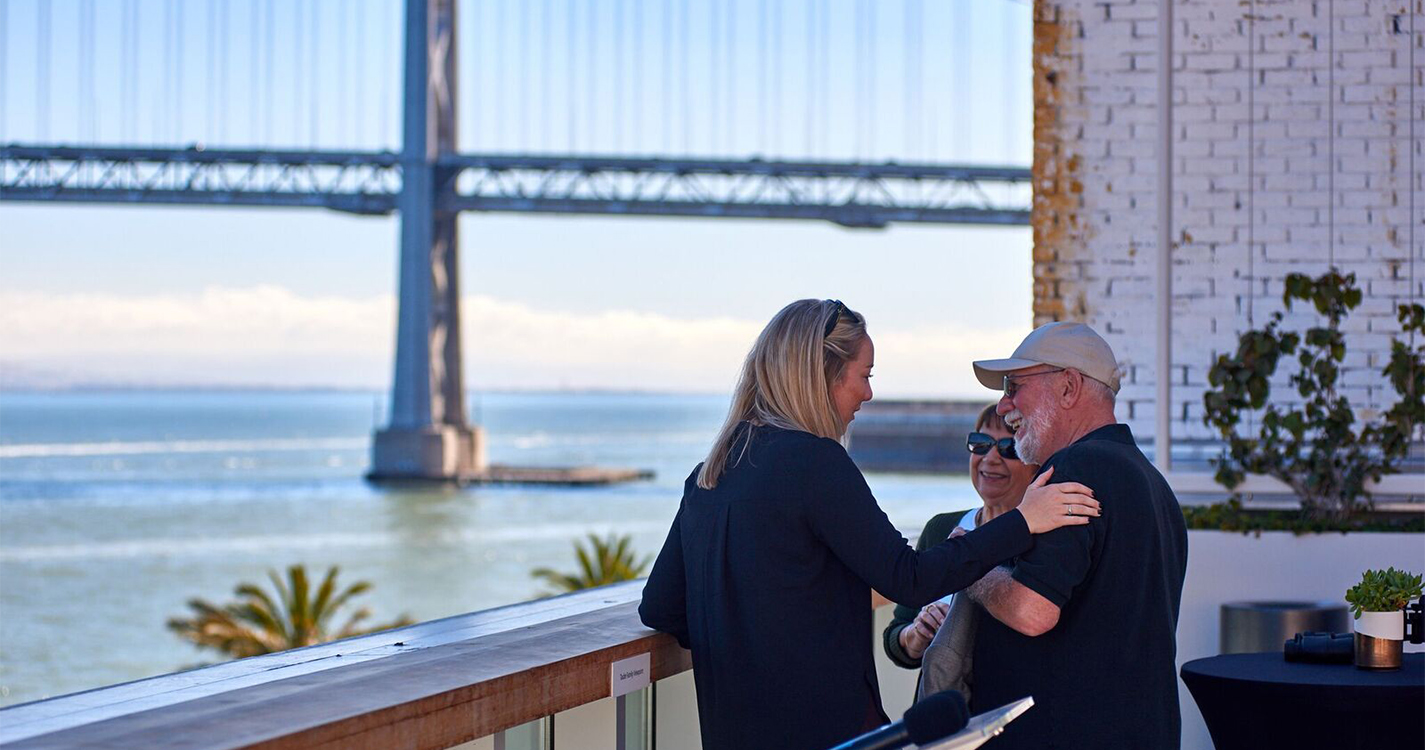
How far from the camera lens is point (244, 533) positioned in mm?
54375

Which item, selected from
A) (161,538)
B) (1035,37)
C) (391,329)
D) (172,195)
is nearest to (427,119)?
(172,195)

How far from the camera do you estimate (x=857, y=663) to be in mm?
2268

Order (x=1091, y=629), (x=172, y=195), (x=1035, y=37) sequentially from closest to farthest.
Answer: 1. (x=1091, y=629)
2. (x=1035, y=37)
3. (x=172, y=195)

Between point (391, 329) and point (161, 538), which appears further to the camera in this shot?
point (391, 329)

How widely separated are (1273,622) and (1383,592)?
1.64m

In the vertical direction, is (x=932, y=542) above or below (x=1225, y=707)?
above

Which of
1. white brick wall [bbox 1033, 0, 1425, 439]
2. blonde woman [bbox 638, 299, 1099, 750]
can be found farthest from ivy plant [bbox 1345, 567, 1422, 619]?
white brick wall [bbox 1033, 0, 1425, 439]

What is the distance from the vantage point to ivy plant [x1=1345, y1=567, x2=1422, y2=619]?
8.86ft

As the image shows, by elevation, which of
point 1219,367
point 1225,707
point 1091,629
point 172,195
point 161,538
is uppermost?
point 172,195

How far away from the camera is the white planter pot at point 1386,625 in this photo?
2.68 meters

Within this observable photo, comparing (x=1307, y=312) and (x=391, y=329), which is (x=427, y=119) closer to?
(x=391, y=329)

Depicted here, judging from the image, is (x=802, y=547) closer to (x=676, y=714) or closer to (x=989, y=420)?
(x=676, y=714)

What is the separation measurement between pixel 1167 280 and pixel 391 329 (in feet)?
262

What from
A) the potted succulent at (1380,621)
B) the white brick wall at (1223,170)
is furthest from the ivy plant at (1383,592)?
the white brick wall at (1223,170)
